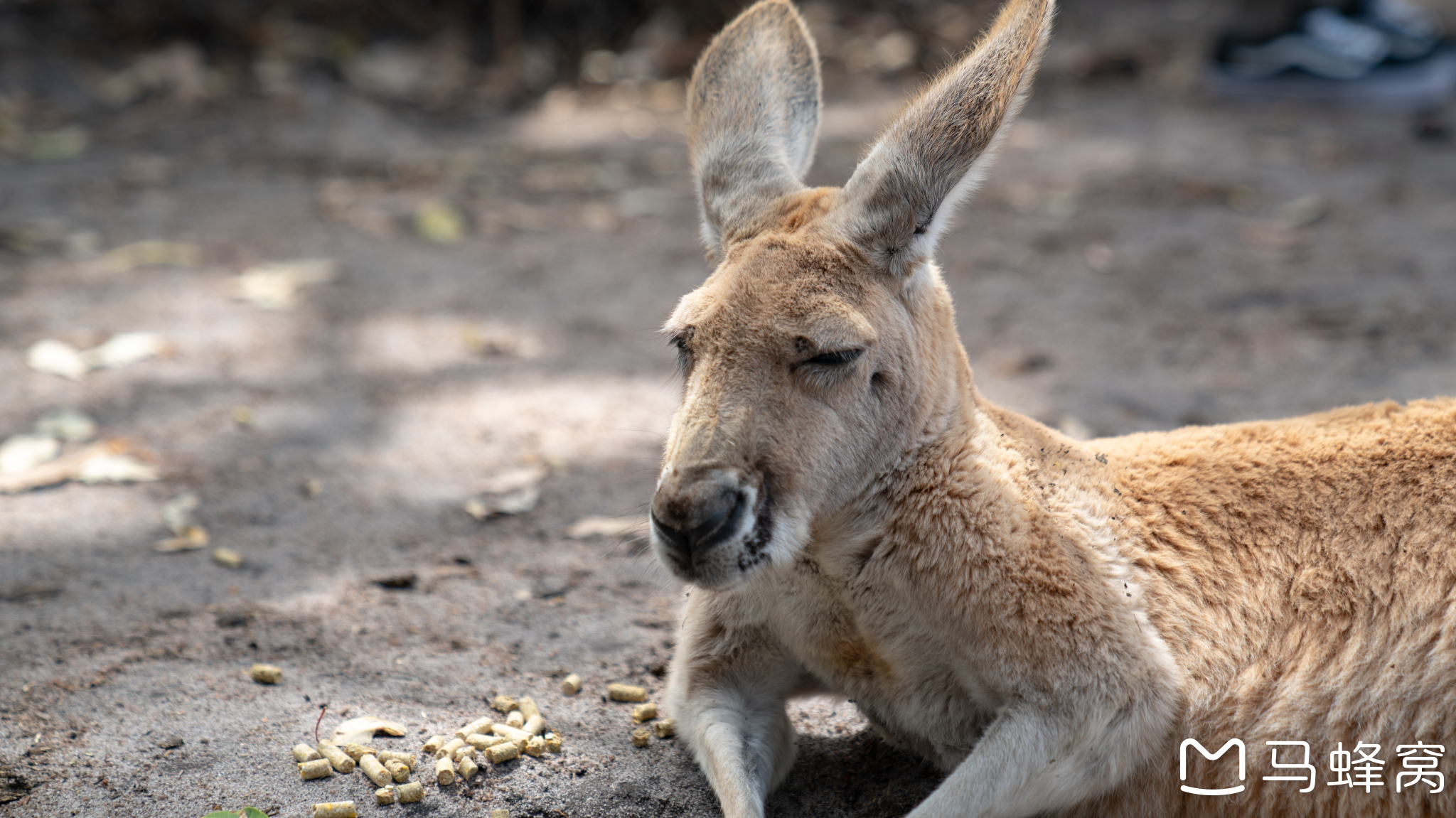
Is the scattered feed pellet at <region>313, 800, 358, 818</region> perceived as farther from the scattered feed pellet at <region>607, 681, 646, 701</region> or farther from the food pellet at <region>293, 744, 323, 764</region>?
the scattered feed pellet at <region>607, 681, 646, 701</region>

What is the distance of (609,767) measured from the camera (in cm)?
251

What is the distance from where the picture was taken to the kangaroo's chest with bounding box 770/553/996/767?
88.0 inches

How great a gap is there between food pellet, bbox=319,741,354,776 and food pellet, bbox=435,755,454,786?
0.18m

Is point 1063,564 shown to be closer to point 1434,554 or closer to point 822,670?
point 822,670

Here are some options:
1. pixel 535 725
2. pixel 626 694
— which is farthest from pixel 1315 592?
pixel 535 725

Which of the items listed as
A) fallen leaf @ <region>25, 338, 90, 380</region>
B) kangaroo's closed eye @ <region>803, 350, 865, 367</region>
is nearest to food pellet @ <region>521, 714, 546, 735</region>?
kangaroo's closed eye @ <region>803, 350, 865, 367</region>

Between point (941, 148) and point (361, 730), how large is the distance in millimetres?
1719

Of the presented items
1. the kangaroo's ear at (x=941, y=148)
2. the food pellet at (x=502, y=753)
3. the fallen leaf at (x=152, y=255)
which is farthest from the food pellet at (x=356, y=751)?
the fallen leaf at (x=152, y=255)

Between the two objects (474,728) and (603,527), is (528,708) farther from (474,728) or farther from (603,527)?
(603,527)

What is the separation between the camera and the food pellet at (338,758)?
2385 millimetres

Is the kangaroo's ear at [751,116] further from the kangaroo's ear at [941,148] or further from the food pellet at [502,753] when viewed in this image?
the food pellet at [502,753]

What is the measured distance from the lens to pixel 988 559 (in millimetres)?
2219

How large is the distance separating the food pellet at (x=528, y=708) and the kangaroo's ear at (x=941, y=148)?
1.28 metres

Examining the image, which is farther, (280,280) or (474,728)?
(280,280)
